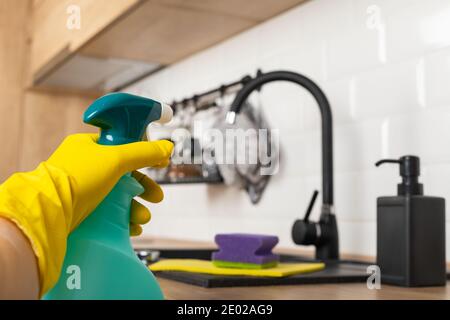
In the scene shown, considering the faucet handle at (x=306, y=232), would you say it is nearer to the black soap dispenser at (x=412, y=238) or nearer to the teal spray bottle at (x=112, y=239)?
the black soap dispenser at (x=412, y=238)

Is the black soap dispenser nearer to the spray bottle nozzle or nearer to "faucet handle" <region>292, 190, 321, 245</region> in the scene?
"faucet handle" <region>292, 190, 321, 245</region>

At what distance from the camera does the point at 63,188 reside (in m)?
0.38

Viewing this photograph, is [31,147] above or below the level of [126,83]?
below

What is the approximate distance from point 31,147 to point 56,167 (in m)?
1.25

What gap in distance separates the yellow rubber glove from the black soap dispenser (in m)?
0.42

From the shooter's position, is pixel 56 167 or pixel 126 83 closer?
pixel 56 167

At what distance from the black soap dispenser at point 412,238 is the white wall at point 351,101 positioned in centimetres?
19

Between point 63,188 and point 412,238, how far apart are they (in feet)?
1.64

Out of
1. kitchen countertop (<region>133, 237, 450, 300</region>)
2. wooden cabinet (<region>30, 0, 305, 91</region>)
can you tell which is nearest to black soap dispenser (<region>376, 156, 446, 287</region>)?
kitchen countertop (<region>133, 237, 450, 300</region>)

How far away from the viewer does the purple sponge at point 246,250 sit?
81cm

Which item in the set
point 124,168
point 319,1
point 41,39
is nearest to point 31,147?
point 41,39

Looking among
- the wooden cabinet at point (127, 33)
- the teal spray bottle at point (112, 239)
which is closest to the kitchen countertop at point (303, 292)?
the teal spray bottle at point (112, 239)

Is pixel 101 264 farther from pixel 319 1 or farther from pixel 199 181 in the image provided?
pixel 199 181
